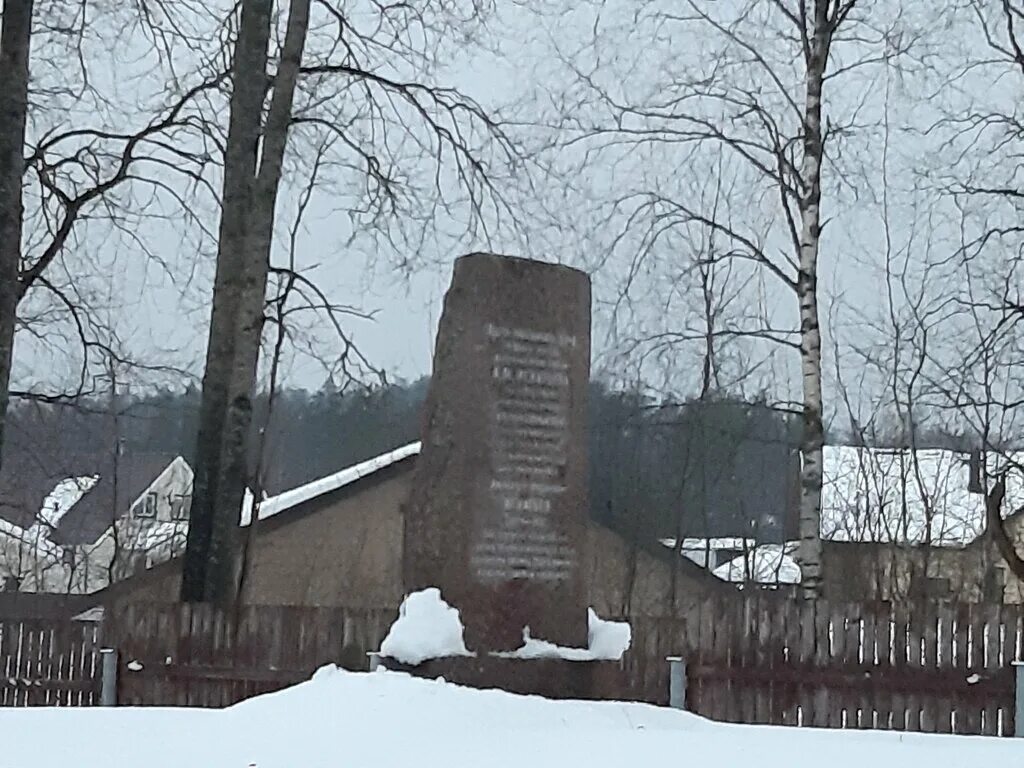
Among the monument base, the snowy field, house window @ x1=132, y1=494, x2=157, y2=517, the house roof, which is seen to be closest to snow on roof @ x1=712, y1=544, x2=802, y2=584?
the house roof

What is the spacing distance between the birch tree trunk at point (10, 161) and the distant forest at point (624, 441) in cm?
464

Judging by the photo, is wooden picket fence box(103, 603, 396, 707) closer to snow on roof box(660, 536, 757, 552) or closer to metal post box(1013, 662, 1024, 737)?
metal post box(1013, 662, 1024, 737)

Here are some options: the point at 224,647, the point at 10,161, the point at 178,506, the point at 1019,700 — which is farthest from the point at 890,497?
the point at 178,506

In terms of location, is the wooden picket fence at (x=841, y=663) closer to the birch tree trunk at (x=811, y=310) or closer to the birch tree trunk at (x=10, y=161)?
the birch tree trunk at (x=811, y=310)

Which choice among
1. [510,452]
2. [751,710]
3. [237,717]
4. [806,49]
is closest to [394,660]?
[510,452]

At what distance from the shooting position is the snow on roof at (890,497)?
Answer: 26.5 metres

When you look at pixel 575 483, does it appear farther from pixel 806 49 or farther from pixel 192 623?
pixel 806 49

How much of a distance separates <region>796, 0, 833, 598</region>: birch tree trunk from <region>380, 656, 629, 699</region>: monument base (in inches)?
232

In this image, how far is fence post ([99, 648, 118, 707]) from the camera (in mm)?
14172

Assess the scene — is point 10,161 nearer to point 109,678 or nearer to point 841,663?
point 109,678

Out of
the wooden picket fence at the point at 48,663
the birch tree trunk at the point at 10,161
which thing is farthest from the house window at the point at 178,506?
the birch tree trunk at the point at 10,161

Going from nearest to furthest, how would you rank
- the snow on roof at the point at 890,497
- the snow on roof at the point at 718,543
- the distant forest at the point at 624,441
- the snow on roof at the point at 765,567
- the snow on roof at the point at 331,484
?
the distant forest at the point at 624,441 → the snow on roof at the point at 890,497 → the snow on roof at the point at 331,484 → the snow on roof at the point at 765,567 → the snow on roof at the point at 718,543

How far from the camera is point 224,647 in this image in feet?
46.3

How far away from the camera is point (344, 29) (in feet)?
57.0
